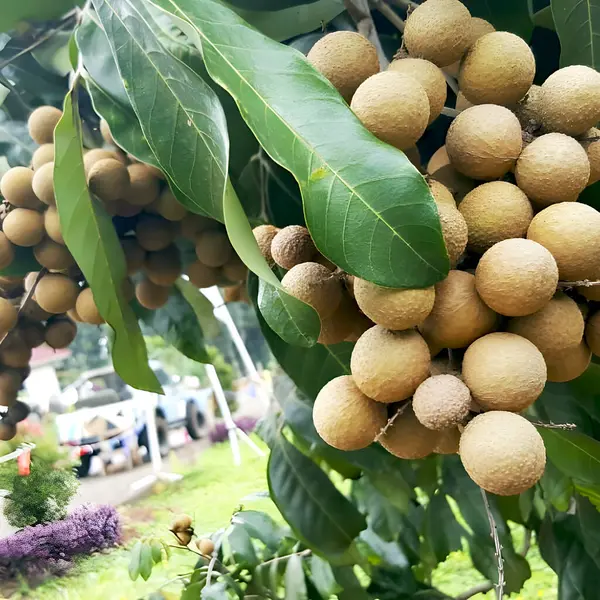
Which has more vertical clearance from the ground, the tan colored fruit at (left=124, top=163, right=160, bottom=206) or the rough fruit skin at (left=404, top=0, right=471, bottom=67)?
the rough fruit skin at (left=404, top=0, right=471, bottom=67)

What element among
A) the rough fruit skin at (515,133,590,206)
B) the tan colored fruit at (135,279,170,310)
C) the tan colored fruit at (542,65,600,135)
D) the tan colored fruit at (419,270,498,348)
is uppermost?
the tan colored fruit at (542,65,600,135)

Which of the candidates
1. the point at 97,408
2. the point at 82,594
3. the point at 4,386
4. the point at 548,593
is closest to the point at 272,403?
the point at 4,386

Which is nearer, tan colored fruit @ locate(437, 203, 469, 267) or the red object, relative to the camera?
tan colored fruit @ locate(437, 203, 469, 267)

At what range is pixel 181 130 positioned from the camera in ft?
1.04

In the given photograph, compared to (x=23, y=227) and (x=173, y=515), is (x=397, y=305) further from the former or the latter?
(x=173, y=515)

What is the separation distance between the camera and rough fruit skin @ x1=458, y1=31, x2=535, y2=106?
306mm

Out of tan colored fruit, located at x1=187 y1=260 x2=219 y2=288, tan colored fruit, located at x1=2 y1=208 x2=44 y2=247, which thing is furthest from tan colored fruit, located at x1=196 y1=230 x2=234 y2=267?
tan colored fruit, located at x1=2 y1=208 x2=44 y2=247

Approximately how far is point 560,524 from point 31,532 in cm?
68

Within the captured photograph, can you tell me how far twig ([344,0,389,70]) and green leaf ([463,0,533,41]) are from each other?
0.27ft

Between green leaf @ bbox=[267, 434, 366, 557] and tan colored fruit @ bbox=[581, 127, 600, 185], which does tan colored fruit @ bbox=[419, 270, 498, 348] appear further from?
green leaf @ bbox=[267, 434, 366, 557]

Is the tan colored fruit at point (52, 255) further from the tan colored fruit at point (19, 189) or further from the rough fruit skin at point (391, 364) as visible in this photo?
the rough fruit skin at point (391, 364)

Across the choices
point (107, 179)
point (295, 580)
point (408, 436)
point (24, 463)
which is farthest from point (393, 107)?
point (24, 463)

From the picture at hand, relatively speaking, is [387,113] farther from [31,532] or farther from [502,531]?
[31,532]

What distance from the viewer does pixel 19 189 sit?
533 millimetres
